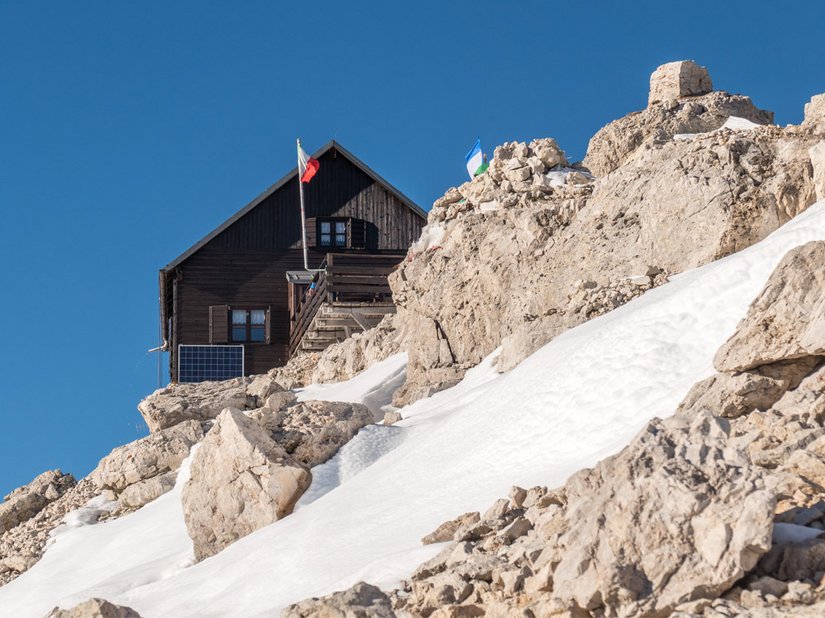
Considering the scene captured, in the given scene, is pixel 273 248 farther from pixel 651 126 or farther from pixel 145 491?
pixel 145 491

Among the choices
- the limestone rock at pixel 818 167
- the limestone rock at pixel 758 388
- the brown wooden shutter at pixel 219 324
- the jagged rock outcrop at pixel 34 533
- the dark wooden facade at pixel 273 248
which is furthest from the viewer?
the dark wooden facade at pixel 273 248

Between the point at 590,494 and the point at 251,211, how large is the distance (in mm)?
35769

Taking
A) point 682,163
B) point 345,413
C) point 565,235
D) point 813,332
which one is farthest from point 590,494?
point 565,235

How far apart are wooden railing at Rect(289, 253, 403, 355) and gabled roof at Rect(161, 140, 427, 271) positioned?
5.67 meters

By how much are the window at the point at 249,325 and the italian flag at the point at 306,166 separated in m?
4.36

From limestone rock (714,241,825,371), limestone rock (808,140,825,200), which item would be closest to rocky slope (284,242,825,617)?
limestone rock (714,241,825,371)

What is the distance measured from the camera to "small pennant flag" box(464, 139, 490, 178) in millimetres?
29359

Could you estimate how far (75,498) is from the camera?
23047mm

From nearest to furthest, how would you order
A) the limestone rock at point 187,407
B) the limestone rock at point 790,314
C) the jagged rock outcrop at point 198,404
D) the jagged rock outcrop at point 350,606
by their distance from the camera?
the jagged rock outcrop at point 350,606 < the limestone rock at point 790,314 < the jagged rock outcrop at point 198,404 < the limestone rock at point 187,407

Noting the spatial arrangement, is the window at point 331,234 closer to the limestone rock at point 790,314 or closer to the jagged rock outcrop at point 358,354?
the jagged rock outcrop at point 358,354

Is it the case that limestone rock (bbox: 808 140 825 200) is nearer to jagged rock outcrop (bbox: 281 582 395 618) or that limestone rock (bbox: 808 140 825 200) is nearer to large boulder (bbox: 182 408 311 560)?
large boulder (bbox: 182 408 311 560)

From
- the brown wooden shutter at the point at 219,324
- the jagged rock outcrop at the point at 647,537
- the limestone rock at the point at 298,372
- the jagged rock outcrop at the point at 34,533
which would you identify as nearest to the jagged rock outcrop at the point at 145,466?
the jagged rock outcrop at the point at 34,533

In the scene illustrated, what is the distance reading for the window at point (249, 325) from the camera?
4225 cm

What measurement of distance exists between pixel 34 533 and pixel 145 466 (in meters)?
2.02
